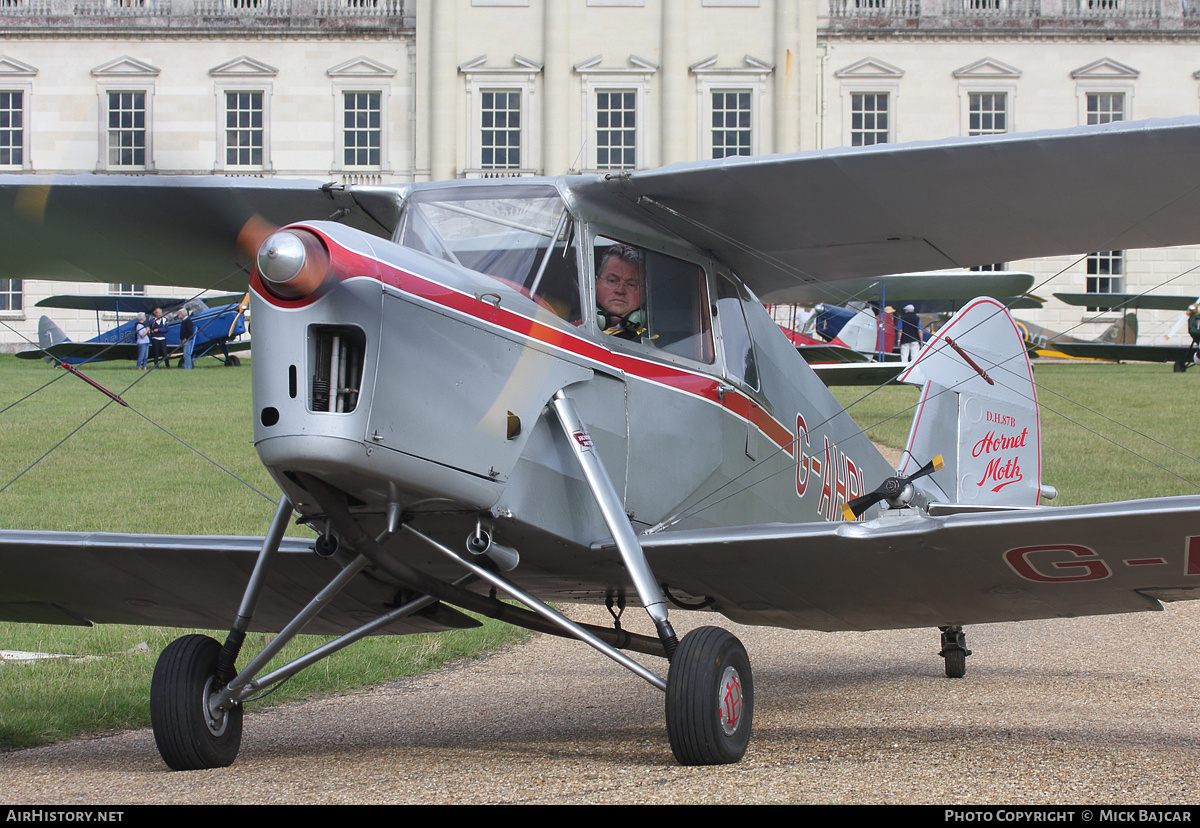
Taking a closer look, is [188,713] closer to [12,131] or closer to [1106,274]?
[12,131]

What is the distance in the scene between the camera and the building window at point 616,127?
4406cm

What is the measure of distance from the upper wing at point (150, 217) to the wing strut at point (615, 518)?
155 cm

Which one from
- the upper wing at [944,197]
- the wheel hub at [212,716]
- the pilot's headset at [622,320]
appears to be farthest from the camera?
the pilot's headset at [622,320]

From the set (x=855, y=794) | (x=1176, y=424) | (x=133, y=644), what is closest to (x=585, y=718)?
(x=855, y=794)

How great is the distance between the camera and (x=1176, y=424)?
19594 mm

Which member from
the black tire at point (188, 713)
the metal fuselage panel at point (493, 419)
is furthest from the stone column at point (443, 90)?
the black tire at point (188, 713)

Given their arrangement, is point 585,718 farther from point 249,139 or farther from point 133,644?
point 249,139

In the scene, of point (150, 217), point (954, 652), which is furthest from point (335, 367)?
point (954, 652)

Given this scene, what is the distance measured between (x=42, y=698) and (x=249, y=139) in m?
39.7

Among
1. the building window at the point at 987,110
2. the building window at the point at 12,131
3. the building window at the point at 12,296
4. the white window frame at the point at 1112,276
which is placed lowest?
the building window at the point at 12,296

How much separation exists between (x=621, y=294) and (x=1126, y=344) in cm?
3483

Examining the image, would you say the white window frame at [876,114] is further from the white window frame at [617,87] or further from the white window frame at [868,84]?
the white window frame at [617,87]

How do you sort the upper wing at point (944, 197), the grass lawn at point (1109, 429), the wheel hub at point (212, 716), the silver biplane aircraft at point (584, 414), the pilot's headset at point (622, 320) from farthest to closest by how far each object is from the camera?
the grass lawn at point (1109, 429), the pilot's headset at point (622, 320), the upper wing at point (944, 197), the wheel hub at point (212, 716), the silver biplane aircraft at point (584, 414)

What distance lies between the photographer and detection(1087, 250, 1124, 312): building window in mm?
44969
